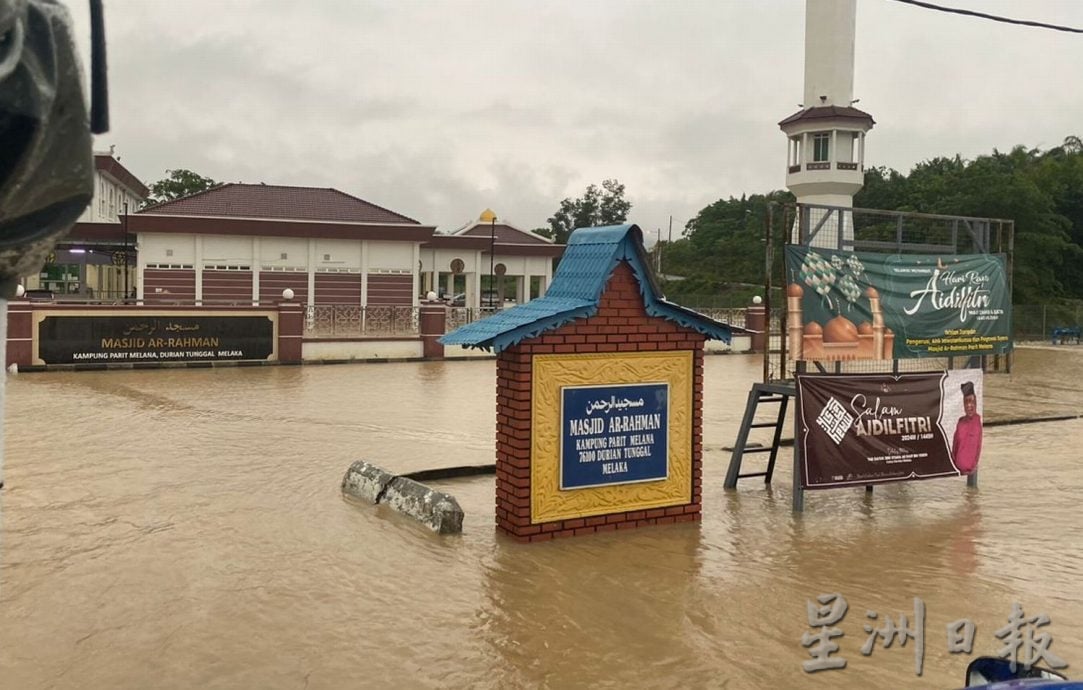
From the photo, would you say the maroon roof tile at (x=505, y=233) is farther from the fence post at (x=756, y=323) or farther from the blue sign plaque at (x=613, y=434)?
the blue sign plaque at (x=613, y=434)

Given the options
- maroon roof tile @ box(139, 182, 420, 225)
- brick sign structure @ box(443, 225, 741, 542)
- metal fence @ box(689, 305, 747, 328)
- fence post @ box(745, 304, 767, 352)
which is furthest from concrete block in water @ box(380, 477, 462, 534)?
metal fence @ box(689, 305, 747, 328)

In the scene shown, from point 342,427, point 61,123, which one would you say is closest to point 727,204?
point 342,427

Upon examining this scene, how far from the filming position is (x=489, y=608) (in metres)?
5.82

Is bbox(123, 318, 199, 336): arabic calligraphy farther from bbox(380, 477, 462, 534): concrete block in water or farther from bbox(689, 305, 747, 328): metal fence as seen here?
bbox(689, 305, 747, 328): metal fence

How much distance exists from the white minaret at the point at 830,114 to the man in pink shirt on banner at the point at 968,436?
31.2 metres

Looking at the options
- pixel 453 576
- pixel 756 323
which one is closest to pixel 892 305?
pixel 453 576

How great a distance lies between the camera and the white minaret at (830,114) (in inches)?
1537

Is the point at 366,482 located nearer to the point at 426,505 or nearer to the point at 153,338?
the point at 426,505

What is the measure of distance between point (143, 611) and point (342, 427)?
8027 millimetres

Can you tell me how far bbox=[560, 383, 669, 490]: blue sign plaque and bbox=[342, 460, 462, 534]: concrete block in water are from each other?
1050mm

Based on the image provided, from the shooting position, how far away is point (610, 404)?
781 centimetres

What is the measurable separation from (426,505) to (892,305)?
5497mm

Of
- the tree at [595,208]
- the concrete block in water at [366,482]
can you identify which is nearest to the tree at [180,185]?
the tree at [595,208]
